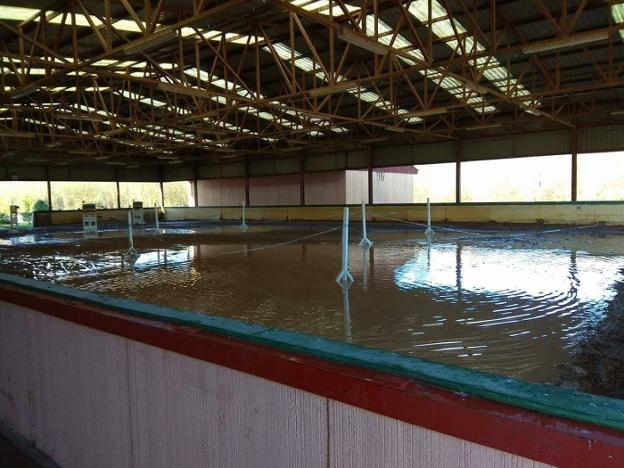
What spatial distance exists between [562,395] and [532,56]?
19537 millimetres

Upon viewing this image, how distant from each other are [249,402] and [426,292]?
6800 millimetres

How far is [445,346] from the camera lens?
5.45 metres

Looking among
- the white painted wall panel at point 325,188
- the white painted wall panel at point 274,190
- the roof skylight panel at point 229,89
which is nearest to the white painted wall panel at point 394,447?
the roof skylight panel at point 229,89

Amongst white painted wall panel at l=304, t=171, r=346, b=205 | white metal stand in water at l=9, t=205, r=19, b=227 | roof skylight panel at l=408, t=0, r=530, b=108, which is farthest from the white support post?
white metal stand in water at l=9, t=205, r=19, b=227

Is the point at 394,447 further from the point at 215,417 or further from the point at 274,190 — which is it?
the point at 274,190

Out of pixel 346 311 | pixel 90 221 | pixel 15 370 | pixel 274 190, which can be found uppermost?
pixel 274 190

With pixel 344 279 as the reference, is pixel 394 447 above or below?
above

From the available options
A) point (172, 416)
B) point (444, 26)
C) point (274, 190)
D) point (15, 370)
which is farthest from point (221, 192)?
point (172, 416)

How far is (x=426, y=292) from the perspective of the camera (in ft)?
27.8

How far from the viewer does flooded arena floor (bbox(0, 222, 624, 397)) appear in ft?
17.5

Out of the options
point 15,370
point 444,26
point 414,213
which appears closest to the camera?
point 15,370

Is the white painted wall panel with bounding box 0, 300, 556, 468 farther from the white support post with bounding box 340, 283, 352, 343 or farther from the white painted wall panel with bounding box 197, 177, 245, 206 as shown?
the white painted wall panel with bounding box 197, 177, 245, 206

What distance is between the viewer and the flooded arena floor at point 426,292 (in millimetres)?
5320

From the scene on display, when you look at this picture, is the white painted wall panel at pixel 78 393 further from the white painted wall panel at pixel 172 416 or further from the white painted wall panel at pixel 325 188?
the white painted wall panel at pixel 325 188
